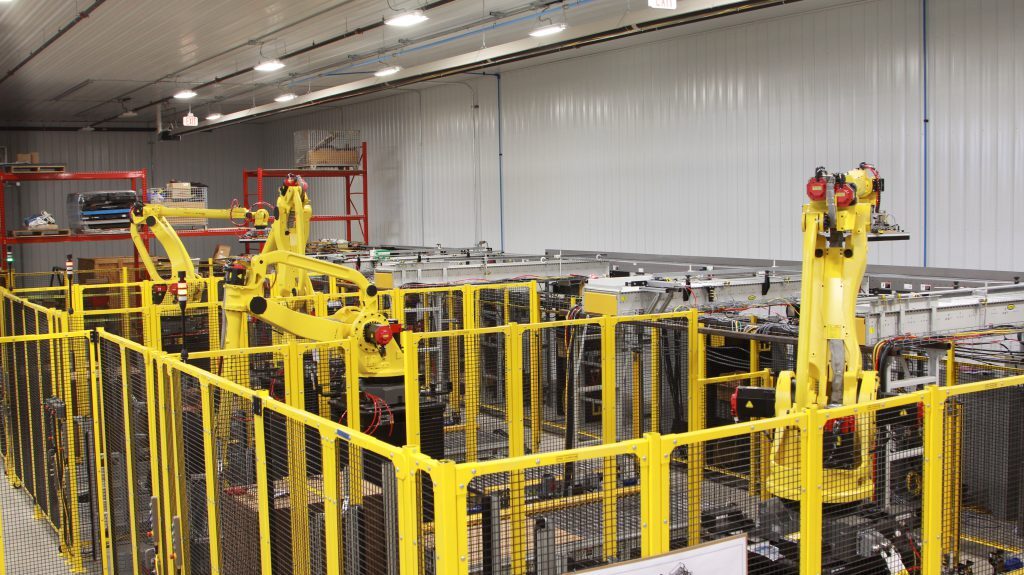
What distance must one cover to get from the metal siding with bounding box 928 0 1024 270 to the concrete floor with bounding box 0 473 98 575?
9.70 m

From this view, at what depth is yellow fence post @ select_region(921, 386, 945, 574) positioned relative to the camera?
184 inches

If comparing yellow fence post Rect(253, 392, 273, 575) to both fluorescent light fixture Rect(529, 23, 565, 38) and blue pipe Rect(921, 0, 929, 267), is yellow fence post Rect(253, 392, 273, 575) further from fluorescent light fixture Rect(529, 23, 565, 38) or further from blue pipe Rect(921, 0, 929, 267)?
blue pipe Rect(921, 0, 929, 267)

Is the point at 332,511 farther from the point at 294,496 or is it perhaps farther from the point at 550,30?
the point at 550,30

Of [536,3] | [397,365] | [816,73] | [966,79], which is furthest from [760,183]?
[397,365]

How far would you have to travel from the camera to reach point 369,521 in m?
4.32

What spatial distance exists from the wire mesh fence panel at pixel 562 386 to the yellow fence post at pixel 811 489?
12.6ft

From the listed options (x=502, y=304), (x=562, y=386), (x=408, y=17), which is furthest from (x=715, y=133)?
(x=562, y=386)

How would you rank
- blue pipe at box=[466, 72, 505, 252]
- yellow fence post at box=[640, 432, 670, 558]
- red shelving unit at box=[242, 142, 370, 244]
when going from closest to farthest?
yellow fence post at box=[640, 432, 670, 558] → blue pipe at box=[466, 72, 505, 252] → red shelving unit at box=[242, 142, 370, 244]

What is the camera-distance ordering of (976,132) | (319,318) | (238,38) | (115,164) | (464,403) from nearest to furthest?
(319,318) → (464,403) → (976,132) → (238,38) → (115,164)

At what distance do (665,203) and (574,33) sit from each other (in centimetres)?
431

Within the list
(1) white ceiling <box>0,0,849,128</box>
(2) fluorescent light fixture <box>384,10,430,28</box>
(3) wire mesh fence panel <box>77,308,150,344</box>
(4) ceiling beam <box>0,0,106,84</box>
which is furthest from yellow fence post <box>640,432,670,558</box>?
(4) ceiling beam <box>0,0,106,84</box>

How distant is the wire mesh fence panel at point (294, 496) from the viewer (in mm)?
4488

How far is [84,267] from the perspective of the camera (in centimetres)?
2236

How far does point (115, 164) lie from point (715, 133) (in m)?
20.7
